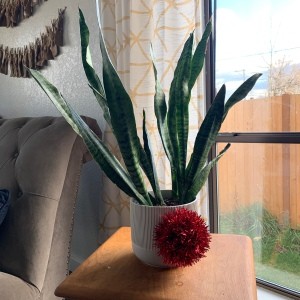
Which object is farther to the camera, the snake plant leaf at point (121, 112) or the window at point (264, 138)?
the window at point (264, 138)

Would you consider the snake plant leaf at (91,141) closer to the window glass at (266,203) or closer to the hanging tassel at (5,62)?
the window glass at (266,203)

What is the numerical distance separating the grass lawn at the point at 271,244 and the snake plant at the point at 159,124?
0.68 m

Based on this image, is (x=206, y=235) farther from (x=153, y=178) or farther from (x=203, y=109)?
(x=203, y=109)

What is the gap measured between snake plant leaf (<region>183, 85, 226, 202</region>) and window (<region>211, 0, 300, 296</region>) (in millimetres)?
604

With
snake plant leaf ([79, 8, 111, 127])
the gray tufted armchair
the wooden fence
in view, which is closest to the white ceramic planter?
snake plant leaf ([79, 8, 111, 127])

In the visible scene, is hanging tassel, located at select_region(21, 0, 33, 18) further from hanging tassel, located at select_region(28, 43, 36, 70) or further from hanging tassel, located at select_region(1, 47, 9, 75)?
hanging tassel, located at select_region(1, 47, 9, 75)

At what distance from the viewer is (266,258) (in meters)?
1.35

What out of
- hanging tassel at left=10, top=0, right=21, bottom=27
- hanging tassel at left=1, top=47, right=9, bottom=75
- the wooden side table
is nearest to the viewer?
the wooden side table

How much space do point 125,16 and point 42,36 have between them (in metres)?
0.85

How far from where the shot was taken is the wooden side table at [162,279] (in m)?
0.66

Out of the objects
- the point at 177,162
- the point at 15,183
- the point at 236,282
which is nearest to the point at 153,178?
the point at 177,162

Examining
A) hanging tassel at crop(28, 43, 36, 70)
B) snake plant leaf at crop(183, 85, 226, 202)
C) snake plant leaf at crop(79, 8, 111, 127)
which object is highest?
hanging tassel at crop(28, 43, 36, 70)

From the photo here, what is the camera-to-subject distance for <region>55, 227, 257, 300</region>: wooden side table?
0.66 meters

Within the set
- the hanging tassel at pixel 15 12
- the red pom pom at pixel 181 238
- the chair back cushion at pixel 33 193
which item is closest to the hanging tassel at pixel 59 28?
the hanging tassel at pixel 15 12
